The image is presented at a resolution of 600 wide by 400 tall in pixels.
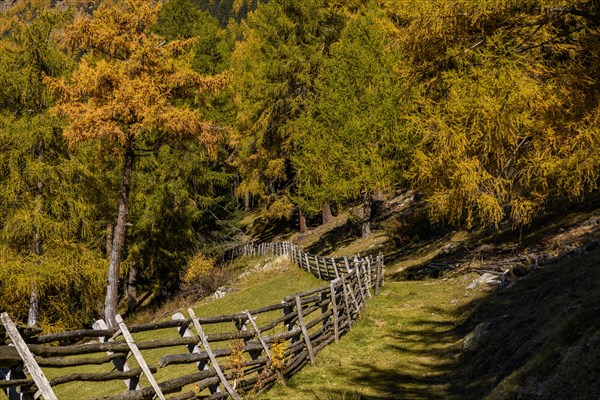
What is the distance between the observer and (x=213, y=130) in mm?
18750

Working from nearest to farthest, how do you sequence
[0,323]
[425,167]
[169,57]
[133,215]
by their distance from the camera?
1. [0,323]
2. [425,167]
3. [169,57]
4. [133,215]

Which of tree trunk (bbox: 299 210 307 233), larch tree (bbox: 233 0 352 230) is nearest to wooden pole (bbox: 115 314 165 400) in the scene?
larch tree (bbox: 233 0 352 230)

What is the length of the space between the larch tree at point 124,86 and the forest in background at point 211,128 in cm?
6

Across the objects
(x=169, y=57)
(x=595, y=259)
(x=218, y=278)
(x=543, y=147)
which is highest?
(x=169, y=57)

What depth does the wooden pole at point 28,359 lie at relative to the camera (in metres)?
5.27

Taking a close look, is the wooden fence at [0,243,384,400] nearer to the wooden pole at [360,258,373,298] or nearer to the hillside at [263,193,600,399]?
the wooden pole at [360,258,373,298]

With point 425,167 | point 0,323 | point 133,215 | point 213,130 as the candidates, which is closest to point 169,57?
point 213,130

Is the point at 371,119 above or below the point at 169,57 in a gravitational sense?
below

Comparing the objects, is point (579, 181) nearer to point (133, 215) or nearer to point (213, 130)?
point (213, 130)

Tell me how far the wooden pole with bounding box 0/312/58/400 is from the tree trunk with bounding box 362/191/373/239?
61.4 feet

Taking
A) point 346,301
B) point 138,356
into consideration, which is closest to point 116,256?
point 346,301

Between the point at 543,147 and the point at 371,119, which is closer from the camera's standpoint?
the point at 543,147

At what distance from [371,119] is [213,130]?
21.6 ft

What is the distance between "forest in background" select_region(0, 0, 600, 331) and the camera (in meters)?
12.7
